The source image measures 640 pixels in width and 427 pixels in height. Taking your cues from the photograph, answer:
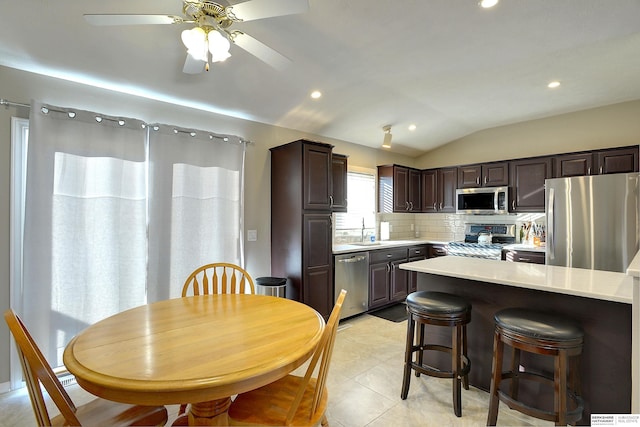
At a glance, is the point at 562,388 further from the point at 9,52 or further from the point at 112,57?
the point at 9,52

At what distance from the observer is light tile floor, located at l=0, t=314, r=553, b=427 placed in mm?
1938

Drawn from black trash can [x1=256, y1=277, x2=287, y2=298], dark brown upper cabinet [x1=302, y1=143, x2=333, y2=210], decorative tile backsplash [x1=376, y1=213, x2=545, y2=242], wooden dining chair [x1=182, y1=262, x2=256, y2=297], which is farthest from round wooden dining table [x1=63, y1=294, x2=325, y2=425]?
decorative tile backsplash [x1=376, y1=213, x2=545, y2=242]

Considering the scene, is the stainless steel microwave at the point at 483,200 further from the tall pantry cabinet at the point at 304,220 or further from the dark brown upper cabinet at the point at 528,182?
the tall pantry cabinet at the point at 304,220

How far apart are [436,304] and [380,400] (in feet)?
2.71

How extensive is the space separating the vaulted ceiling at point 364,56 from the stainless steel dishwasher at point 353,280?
5.88ft

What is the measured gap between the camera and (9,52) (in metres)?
2.09

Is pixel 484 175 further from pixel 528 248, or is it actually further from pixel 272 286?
pixel 272 286

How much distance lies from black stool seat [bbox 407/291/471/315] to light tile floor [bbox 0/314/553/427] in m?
0.67

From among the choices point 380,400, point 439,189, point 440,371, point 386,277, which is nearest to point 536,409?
point 440,371

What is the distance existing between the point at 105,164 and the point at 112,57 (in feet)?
2.79

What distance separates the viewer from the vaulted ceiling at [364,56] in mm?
2070

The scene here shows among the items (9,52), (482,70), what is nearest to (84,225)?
(9,52)

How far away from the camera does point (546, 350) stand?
159 cm

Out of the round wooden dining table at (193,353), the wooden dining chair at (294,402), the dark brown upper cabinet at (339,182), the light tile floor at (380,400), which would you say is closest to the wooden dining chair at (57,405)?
the round wooden dining table at (193,353)
